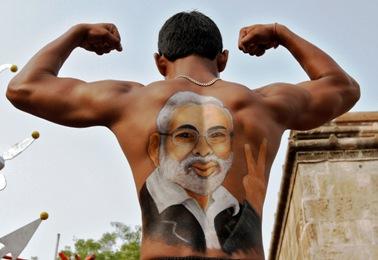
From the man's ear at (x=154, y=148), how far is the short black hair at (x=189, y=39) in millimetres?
623

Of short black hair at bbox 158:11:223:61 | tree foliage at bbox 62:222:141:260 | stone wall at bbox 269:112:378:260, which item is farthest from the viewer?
tree foliage at bbox 62:222:141:260

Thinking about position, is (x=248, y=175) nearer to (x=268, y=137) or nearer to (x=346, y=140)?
(x=268, y=137)

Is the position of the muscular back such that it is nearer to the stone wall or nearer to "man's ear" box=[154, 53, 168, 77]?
"man's ear" box=[154, 53, 168, 77]

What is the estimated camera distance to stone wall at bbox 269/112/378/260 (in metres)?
10.5

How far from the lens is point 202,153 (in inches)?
112

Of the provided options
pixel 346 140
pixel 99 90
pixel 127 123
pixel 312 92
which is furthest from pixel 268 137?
pixel 346 140

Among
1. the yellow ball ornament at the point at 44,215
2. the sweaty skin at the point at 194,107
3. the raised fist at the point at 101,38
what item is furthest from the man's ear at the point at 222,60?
the yellow ball ornament at the point at 44,215

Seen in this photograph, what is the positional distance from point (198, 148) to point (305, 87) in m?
0.85

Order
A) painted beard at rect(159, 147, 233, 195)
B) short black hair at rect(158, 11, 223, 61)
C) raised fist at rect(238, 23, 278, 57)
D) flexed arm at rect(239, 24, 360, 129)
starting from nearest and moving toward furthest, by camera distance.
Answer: painted beard at rect(159, 147, 233, 195)
flexed arm at rect(239, 24, 360, 129)
short black hair at rect(158, 11, 223, 61)
raised fist at rect(238, 23, 278, 57)

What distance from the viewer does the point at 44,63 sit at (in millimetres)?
3188

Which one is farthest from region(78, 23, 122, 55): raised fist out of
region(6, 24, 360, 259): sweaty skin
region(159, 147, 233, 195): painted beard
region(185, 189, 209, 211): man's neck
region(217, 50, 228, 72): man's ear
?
region(185, 189, 209, 211): man's neck

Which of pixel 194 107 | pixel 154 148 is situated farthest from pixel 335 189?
pixel 154 148

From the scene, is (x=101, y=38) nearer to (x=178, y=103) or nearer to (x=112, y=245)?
(x=178, y=103)

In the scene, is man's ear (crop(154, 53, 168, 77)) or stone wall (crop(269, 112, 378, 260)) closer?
man's ear (crop(154, 53, 168, 77))
